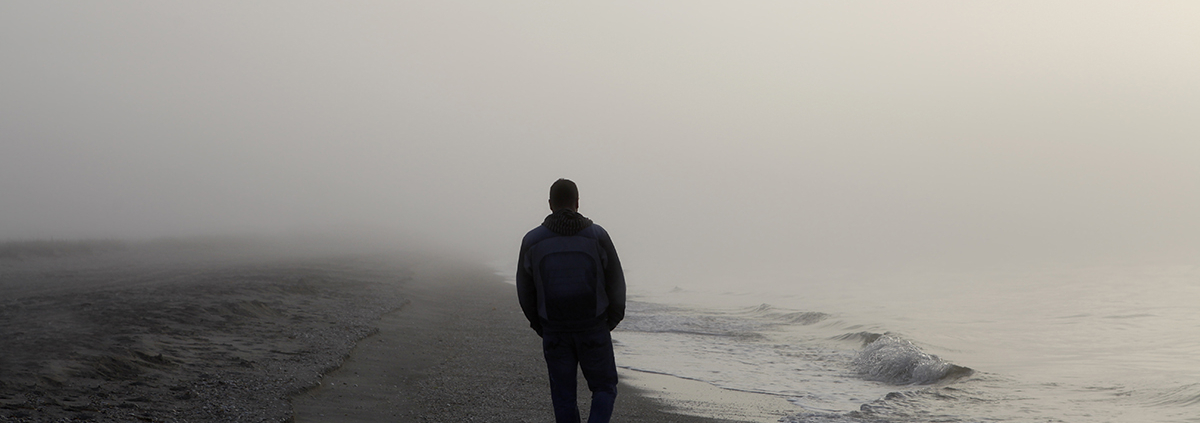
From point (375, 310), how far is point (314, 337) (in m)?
5.64

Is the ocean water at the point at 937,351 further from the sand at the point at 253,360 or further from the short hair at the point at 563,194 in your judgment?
the short hair at the point at 563,194

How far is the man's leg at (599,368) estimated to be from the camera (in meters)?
5.39

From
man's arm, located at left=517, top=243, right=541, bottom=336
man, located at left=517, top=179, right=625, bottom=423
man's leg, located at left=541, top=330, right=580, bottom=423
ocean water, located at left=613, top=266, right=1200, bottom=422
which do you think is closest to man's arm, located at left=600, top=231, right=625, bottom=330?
man, located at left=517, top=179, right=625, bottom=423

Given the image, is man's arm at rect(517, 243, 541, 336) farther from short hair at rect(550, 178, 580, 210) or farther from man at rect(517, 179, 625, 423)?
short hair at rect(550, 178, 580, 210)

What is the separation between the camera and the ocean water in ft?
38.0

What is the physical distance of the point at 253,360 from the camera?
10398 millimetres

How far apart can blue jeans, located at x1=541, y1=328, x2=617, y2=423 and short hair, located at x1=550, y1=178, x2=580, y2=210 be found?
971mm

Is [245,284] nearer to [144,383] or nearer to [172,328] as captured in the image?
[172,328]

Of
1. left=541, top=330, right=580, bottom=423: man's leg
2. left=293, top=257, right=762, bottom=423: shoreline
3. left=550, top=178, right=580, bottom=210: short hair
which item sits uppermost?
left=550, top=178, right=580, bottom=210: short hair

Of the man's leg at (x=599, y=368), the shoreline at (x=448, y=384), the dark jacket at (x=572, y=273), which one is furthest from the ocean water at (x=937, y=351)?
the dark jacket at (x=572, y=273)

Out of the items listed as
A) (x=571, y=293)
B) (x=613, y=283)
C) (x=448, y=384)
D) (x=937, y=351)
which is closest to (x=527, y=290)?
(x=571, y=293)

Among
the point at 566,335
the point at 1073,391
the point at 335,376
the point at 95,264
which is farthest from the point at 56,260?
the point at 1073,391

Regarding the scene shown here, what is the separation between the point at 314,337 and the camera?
1327 cm

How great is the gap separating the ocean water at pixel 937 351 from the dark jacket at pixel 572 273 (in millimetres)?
5580
